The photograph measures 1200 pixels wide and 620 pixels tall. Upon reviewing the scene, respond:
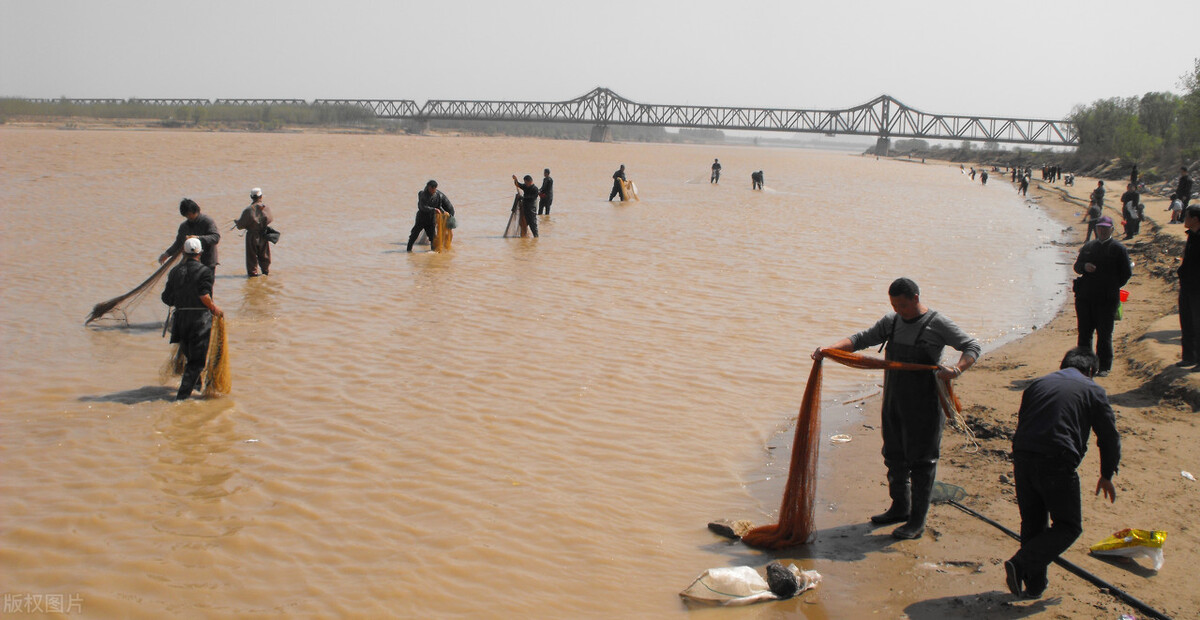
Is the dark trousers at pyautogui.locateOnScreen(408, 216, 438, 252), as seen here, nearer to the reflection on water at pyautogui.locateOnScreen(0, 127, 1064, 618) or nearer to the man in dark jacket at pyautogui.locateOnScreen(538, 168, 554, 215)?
the reflection on water at pyautogui.locateOnScreen(0, 127, 1064, 618)

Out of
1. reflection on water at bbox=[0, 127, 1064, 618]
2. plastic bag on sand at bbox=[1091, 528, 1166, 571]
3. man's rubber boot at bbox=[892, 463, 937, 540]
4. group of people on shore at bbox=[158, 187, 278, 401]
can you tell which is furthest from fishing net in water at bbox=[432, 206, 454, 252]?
plastic bag on sand at bbox=[1091, 528, 1166, 571]

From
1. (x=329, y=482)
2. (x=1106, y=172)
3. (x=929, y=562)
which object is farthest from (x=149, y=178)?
(x=1106, y=172)

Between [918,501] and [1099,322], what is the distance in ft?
13.3

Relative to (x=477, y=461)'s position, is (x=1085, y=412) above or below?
above

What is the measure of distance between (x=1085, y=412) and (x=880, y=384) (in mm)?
4623

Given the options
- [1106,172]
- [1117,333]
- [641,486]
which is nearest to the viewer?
[641,486]

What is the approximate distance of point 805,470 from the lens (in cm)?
507

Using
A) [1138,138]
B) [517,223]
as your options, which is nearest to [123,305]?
[517,223]

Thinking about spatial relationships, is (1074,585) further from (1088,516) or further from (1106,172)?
(1106,172)

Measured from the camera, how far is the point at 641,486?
238 inches

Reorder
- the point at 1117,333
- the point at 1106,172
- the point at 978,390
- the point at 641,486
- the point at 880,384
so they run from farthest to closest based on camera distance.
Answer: the point at 1106,172 → the point at 1117,333 → the point at 880,384 → the point at 978,390 → the point at 641,486

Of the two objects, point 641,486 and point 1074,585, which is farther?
point 641,486

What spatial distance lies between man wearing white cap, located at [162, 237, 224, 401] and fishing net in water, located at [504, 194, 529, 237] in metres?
11.3

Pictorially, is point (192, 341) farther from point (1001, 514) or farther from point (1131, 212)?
point (1131, 212)
